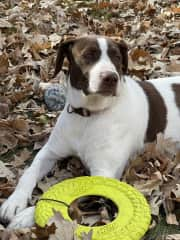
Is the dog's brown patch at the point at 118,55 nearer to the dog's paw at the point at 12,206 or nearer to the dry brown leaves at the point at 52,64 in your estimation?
the dry brown leaves at the point at 52,64

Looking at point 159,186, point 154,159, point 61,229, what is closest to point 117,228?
point 61,229

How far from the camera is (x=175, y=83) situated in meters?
5.07

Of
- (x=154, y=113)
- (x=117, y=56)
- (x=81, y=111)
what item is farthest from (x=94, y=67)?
(x=154, y=113)

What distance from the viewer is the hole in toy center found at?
3795 millimetres

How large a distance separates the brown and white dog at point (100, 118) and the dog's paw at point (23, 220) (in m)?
0.02

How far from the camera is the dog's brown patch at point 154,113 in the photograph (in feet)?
15.5

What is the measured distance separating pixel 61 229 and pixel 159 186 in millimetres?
1009

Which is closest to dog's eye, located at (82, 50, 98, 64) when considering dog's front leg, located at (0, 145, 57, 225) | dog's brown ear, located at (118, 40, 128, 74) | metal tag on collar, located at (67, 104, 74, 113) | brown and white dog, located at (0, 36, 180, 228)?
brown and white dog, located at (0, 36, 180, 228)

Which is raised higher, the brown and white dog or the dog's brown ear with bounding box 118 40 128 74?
the dog's brown ear with bounding box 118 40 128 74

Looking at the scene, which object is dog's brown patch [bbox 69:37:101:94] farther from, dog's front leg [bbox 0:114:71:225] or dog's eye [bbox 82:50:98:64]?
dog's front leg [bbox 0:114:71:225]

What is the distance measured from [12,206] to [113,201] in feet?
2.48

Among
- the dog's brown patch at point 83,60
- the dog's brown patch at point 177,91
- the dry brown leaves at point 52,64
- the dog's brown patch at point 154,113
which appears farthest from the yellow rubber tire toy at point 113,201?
the dog's brown patch at point 177,91

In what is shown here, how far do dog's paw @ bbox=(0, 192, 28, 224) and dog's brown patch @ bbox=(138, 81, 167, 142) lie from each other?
124 cm

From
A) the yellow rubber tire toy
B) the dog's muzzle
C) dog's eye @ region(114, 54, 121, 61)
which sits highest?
dog's eye @ region(114, 54, 121, 61)
